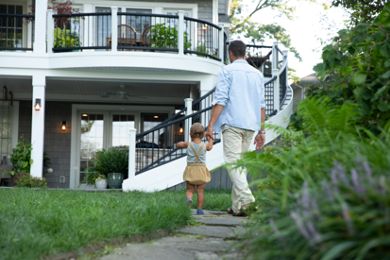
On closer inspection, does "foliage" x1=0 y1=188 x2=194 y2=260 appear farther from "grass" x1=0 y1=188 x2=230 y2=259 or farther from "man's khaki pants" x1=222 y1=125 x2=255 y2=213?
"man's khaki pants" x1=222 y1=125 x2=255 y2=213

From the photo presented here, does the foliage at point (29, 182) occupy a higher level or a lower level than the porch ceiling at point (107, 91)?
lower

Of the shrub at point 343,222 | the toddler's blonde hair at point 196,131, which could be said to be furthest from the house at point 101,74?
the shrub at point 343,222

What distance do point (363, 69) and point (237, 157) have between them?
7.81ft

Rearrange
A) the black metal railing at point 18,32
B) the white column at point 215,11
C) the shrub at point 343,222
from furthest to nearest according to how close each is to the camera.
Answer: the white column at point 215,11 → the black metal railing at point 18,32 → the shrub at point 343,222

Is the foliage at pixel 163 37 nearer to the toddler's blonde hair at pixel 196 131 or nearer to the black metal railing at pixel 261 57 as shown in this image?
the black metal railing at pixel 261 57

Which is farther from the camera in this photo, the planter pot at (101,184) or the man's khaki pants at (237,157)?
the planter pot at (101,184)

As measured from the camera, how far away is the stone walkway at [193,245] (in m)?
3.32

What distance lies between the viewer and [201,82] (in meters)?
12.1

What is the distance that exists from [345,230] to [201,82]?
34.7 ft

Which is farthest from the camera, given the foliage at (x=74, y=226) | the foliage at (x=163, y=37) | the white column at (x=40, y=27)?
the foliage at (x=163, y=37)

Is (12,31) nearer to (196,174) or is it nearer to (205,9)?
(205,9)

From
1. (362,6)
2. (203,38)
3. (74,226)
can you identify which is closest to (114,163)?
(203,38)

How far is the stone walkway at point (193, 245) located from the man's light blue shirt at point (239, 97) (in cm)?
113

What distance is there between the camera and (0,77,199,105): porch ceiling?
516 inches
